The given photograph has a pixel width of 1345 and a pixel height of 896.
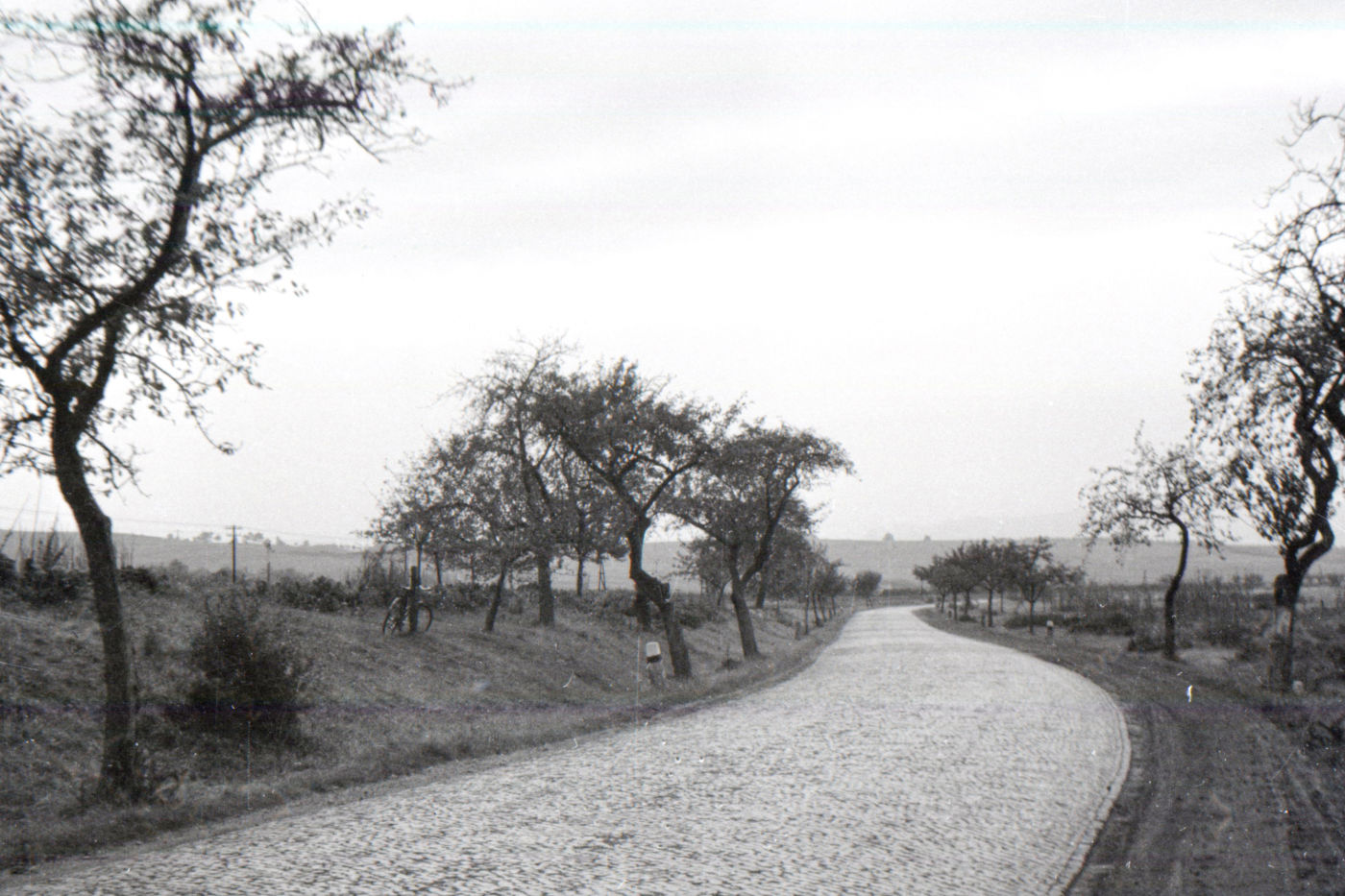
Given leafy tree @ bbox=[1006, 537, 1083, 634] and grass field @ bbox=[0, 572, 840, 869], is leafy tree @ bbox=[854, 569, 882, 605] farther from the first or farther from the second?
grass field @ bbox=[0, 572, 840, 869]

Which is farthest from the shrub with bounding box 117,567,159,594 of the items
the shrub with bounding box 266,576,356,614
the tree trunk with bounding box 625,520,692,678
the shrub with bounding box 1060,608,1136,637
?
the shrub with bounding box 1060,608,1136,637

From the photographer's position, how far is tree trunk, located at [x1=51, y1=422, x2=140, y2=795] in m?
8.78

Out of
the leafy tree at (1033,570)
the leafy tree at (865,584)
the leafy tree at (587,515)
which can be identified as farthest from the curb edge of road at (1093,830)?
the leafy tree at (865,584)

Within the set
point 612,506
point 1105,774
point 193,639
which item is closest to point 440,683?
point 612,506

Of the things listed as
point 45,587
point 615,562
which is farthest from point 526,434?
point 615,562

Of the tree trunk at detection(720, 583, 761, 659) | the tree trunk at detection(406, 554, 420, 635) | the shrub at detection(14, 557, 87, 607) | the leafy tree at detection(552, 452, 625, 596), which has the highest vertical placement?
the leafy tree at detection(552, 452, 625, 596)

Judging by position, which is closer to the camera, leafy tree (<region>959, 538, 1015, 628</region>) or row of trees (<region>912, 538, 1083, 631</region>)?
row of trees (<region>912, 538, 1083, 631</region>)

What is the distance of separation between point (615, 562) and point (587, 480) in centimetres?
4409

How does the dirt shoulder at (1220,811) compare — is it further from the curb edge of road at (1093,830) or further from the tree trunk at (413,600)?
the tree trunk at (413,600)

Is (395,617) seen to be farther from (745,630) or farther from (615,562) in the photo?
(615,562)

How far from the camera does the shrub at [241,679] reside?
42.6ft

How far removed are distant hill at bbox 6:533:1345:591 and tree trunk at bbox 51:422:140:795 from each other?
14382 mm

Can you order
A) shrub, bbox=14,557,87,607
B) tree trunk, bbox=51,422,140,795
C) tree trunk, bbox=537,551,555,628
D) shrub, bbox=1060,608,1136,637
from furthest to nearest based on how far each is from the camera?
shrub, bbox=1060,608,1136,637
tree trunk, bbox=537,551,555,628
shrub, bbox=14,557,87,607
tree trunk, bbox=51,422,140,795

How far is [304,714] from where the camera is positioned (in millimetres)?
15016
